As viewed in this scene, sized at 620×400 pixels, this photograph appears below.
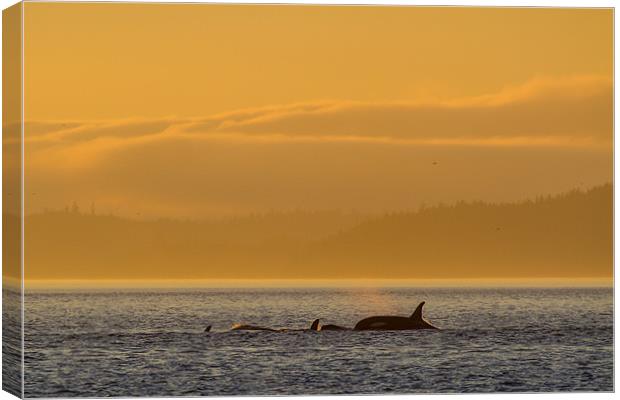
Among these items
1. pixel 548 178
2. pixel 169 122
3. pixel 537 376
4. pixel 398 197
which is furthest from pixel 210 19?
pixel 537 376

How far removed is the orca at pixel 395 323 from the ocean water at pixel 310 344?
0.32ft

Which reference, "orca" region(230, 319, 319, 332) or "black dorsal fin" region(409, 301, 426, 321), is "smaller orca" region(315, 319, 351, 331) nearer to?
"orca" region(230, 319, 319, 332)

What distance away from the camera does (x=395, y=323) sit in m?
26.9

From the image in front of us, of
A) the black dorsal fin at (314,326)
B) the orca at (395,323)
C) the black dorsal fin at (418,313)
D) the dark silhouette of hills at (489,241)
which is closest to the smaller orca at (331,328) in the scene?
the black dorsal fin at (314,326)

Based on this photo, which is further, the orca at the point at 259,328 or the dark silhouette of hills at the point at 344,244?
the orca at the point at 259,328

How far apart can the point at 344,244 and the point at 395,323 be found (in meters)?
1.53

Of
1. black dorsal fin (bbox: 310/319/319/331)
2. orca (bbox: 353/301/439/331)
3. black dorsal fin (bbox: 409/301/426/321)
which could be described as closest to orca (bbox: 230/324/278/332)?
black dorsal fin (bbox: 310/319/319/331)

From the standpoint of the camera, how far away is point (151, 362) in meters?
26.2

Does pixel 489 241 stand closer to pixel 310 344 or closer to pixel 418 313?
pixel 418 313

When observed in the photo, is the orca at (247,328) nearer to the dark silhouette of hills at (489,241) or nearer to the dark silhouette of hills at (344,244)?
the dark silhouette of hills at (344,244)

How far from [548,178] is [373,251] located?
10.3 ft

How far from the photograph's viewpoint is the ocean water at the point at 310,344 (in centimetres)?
2603

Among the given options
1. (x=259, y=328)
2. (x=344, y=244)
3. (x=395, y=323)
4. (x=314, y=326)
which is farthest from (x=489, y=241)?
(x=259, y=328)

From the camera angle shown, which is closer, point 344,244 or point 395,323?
point 344,244
